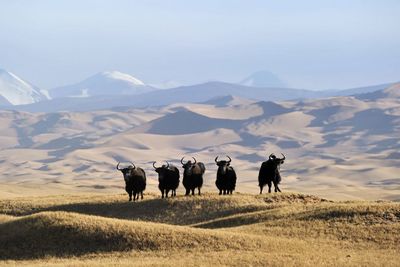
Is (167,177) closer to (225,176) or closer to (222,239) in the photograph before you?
(225,176)

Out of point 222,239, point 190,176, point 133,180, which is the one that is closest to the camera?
point 222,239

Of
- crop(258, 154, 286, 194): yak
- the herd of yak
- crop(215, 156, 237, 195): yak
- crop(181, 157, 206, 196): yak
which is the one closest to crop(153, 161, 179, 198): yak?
the herd of yak

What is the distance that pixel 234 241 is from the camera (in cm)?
2969

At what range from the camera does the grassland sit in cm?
2706

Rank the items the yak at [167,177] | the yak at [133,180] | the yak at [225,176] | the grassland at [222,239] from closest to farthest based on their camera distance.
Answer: the grassland at [222,239] → the yak at [133,180] → the yak at [167,177] → the yak at [225,176]

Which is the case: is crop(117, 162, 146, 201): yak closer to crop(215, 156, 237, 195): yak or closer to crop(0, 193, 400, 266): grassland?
crop(215, 156, 237, 195): yak

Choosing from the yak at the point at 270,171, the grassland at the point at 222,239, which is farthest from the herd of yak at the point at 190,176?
the grassland at the point at 222,239

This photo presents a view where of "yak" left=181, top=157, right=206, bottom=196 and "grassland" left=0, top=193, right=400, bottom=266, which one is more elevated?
"yak" left=181, top=157, right=206, bottom=196

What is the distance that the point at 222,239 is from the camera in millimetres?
29859

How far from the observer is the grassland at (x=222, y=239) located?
27.1 metres

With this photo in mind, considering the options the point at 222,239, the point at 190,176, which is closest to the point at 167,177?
the point at 190,176

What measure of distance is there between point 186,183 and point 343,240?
15155 millimetres

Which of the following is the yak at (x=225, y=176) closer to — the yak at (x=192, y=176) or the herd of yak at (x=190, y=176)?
the herd of yak at (x=190, y=176)

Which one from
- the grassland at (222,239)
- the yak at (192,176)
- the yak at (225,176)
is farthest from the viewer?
the yak at (225,176)
